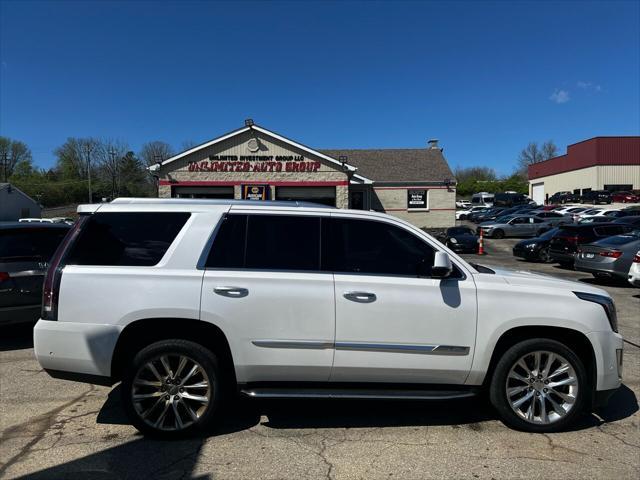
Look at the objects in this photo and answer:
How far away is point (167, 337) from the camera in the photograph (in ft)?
12.5

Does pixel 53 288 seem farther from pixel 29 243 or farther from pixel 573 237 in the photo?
pixel 573 237

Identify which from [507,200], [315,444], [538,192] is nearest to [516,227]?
[315,444]

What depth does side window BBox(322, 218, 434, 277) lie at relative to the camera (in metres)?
3.87

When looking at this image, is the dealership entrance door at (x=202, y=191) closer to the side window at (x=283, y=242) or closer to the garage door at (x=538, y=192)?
the side window at (x=283, y=242)

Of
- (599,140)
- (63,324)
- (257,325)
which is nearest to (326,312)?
(257,325)

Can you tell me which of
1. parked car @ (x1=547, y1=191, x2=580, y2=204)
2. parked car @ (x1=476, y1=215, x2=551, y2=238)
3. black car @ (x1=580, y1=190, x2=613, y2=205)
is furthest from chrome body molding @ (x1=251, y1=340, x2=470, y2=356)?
parked car @ (x1=547, y1=191, x2=580, y2=204)

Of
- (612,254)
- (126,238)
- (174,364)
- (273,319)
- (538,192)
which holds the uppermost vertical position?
(538,192)

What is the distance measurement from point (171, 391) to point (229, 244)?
1273 millimetres

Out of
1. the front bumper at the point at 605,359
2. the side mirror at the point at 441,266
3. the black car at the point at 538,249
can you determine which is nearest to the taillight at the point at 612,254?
the black car at the point at 538,249

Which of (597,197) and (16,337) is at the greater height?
(597,197)

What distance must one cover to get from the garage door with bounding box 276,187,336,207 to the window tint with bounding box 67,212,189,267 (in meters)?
25.2

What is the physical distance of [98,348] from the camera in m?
3.68

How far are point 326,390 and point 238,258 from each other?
1291 mm

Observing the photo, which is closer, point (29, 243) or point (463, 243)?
point (29, 243)
